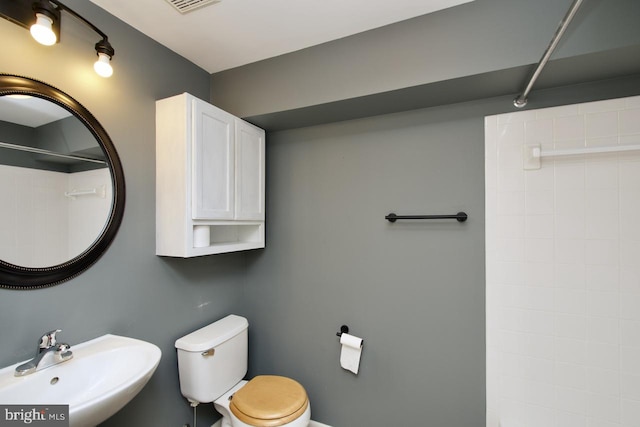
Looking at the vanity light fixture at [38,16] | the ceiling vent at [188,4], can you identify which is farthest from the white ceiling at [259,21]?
the vanity light fixture at [38,16]

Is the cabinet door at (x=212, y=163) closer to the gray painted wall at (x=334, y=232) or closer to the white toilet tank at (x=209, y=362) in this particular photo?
the gray painted wall at (x=334, y=232)

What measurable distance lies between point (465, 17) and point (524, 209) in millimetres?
1006

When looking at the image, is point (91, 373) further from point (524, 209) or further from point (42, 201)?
point (524, 209)

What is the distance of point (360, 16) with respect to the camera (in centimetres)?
142

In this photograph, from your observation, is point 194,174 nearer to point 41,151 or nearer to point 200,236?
point 200,236

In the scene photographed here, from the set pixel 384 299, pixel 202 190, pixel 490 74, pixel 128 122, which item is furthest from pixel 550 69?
pixel 128 122

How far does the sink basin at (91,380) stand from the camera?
3.07 feet

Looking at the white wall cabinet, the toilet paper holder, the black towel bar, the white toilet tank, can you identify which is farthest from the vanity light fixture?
the toilet paper holder

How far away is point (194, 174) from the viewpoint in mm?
1483

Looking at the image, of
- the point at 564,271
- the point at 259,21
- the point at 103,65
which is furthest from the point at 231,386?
the point at 259,21

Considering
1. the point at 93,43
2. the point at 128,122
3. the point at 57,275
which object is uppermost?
the point at 93,43

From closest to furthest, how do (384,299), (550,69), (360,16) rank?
(550,69) < (360,16) < (384,299)

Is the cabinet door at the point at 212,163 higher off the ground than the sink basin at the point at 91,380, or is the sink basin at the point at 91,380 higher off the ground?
the cabinet door at the point at 212,163

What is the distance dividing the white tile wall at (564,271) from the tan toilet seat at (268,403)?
1060 millimetres
